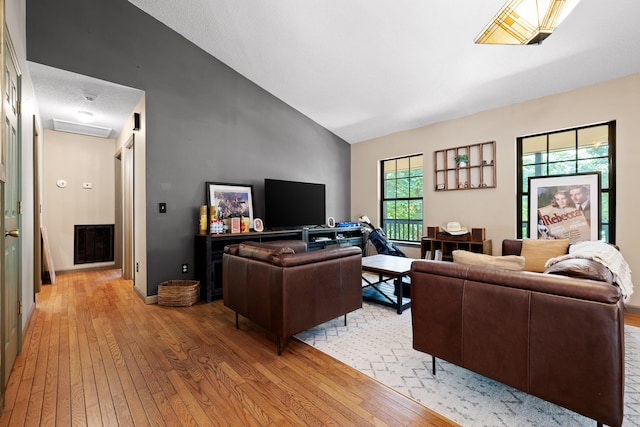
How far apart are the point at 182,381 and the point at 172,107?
127 inches

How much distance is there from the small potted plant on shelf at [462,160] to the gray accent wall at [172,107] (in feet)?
9.25

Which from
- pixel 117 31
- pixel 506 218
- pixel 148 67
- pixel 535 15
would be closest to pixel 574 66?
pixel 535 15

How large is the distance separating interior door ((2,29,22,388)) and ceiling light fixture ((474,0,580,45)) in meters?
3.37

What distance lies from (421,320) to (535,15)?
2.28 metres

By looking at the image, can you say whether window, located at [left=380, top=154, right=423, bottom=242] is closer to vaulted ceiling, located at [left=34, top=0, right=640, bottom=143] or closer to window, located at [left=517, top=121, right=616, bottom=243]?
vaulted ceiling, located at [left=34, top=0, right=640, bottom=143]

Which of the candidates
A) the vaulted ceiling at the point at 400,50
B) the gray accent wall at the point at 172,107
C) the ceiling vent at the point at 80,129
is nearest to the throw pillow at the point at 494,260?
the vaulted ceiling at the point at 400,50

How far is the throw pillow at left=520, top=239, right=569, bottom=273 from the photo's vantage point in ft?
10.3

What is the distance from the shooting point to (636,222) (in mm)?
3160

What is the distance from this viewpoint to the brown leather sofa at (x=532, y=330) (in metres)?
1.25

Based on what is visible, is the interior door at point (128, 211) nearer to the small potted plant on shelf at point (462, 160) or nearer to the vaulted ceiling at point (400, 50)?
the vaulted ceiling at point (400, 50)

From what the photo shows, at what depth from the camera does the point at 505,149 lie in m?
4.11

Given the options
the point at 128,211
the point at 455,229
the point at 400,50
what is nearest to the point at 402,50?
the point at 400,50

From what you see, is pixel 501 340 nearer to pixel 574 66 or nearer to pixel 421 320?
pixel 421 320

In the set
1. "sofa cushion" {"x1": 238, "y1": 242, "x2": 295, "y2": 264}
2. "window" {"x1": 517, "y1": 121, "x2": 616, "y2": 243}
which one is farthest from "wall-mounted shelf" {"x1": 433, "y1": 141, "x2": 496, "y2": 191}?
"sofa cushion" {"x1": 238, "y1": 242, "x2": 295, "y2": 264}
